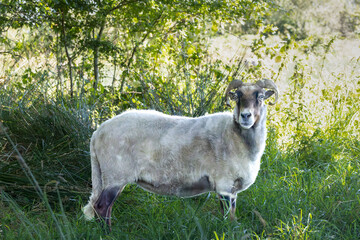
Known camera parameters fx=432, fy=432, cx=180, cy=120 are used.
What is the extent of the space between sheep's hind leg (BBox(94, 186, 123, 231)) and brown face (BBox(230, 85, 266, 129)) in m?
1.39

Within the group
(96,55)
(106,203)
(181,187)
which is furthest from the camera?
(96,55)

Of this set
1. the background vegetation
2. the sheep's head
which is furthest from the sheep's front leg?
the sheep's head

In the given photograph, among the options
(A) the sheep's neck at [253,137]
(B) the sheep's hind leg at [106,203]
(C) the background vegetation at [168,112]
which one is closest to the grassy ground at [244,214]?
(C) the background vegetation at [168,112]

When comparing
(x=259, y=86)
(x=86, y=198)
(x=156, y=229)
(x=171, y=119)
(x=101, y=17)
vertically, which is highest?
(x=101, y=17)

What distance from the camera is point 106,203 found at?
4.23 metres

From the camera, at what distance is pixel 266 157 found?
19.5 feet

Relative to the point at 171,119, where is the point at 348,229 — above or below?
below

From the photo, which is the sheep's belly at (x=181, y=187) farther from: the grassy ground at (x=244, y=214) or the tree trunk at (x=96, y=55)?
the tree trunk at (x=96, y=55)

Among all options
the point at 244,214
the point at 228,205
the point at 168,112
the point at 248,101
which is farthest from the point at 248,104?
the point at 168,112

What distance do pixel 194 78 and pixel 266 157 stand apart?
6.55 feet

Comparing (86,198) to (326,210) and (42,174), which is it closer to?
(42,174)

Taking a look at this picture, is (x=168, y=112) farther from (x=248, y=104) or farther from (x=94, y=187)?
(x=248, y=104)

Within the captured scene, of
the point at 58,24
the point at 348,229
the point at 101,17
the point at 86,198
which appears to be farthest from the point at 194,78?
the point at 348,229

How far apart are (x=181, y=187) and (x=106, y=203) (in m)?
0.75
